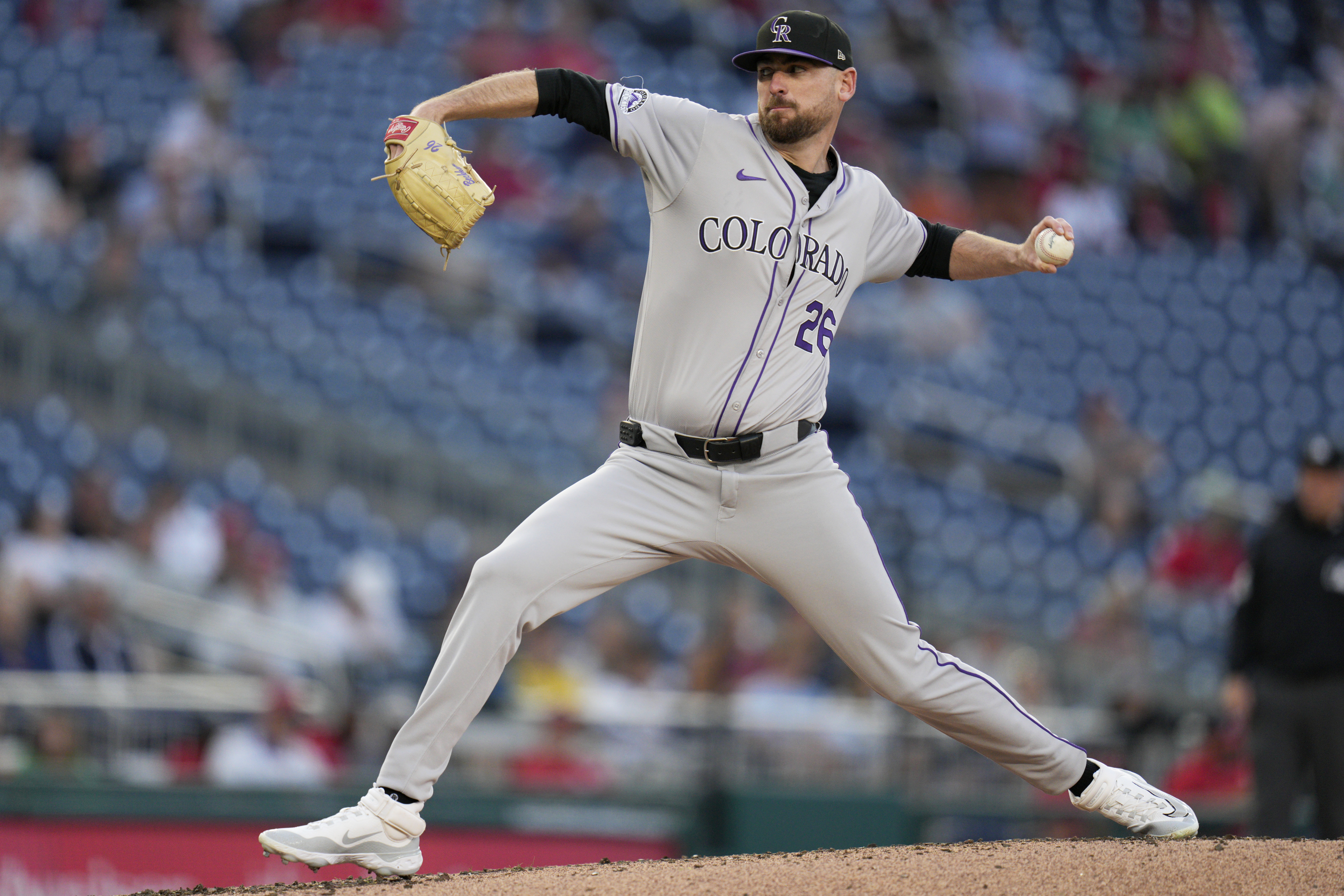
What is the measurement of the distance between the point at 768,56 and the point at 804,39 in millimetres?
92

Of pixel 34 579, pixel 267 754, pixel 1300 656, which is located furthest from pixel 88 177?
pixel 1300 656

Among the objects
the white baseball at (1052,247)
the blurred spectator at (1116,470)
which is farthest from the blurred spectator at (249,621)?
the blurred spectator at (1116,470)

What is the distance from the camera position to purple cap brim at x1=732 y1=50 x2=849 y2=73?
2.87m

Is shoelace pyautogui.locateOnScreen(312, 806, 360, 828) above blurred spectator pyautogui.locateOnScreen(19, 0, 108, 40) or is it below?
below

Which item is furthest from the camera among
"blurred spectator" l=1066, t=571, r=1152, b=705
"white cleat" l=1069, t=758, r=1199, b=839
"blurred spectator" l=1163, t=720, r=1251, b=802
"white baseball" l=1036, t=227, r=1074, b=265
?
"blurred spectator" l=1066, t=571, r=1152, b=705

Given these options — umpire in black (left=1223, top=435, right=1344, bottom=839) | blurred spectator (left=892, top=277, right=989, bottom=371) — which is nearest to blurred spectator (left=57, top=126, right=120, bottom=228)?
blurred spectator (left=892, top=277, right=989, bottom=371)

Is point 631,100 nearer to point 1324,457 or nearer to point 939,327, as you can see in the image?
point 1324,457

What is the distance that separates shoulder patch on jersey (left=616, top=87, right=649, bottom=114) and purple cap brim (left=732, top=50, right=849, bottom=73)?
0.20m

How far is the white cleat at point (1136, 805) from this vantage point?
3197 mm

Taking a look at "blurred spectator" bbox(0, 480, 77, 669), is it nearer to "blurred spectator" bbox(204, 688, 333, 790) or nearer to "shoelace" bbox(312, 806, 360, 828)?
"blurred spectator" bbox(204, 688, 333, 790)

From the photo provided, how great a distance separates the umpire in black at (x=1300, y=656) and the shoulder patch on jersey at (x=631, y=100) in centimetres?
289

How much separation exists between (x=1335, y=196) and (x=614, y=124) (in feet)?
35.3

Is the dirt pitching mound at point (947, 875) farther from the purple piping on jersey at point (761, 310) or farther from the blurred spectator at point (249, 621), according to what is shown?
the blurred spectator at point (249, 621)

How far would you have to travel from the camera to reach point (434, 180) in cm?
276
